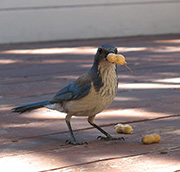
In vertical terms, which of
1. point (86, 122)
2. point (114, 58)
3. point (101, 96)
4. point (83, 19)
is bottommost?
point (86, 122)

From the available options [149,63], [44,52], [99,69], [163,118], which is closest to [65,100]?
[99,69]

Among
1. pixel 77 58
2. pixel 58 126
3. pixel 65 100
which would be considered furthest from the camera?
pixel 77 58

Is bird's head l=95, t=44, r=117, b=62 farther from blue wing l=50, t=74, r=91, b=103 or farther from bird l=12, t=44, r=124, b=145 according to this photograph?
blue wing l=50, t=74, r=91, b=103

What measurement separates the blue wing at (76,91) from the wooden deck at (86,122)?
0.22m

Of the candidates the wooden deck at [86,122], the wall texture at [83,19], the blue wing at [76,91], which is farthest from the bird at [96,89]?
the wall texture at [83,19]

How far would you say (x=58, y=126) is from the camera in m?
2.87

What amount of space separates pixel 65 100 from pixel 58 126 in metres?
0.37

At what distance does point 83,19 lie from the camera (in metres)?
7.83

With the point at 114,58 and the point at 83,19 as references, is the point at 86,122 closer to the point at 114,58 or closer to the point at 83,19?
the point at 114,58

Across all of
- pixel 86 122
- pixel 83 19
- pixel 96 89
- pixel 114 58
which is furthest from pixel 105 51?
pixel 83 19

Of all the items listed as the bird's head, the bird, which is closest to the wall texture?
the bird

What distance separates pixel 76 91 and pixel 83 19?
5.48m

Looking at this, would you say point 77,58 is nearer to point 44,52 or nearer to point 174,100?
point 44,52

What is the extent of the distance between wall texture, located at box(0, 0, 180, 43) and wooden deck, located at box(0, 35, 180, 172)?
5.52 feet
